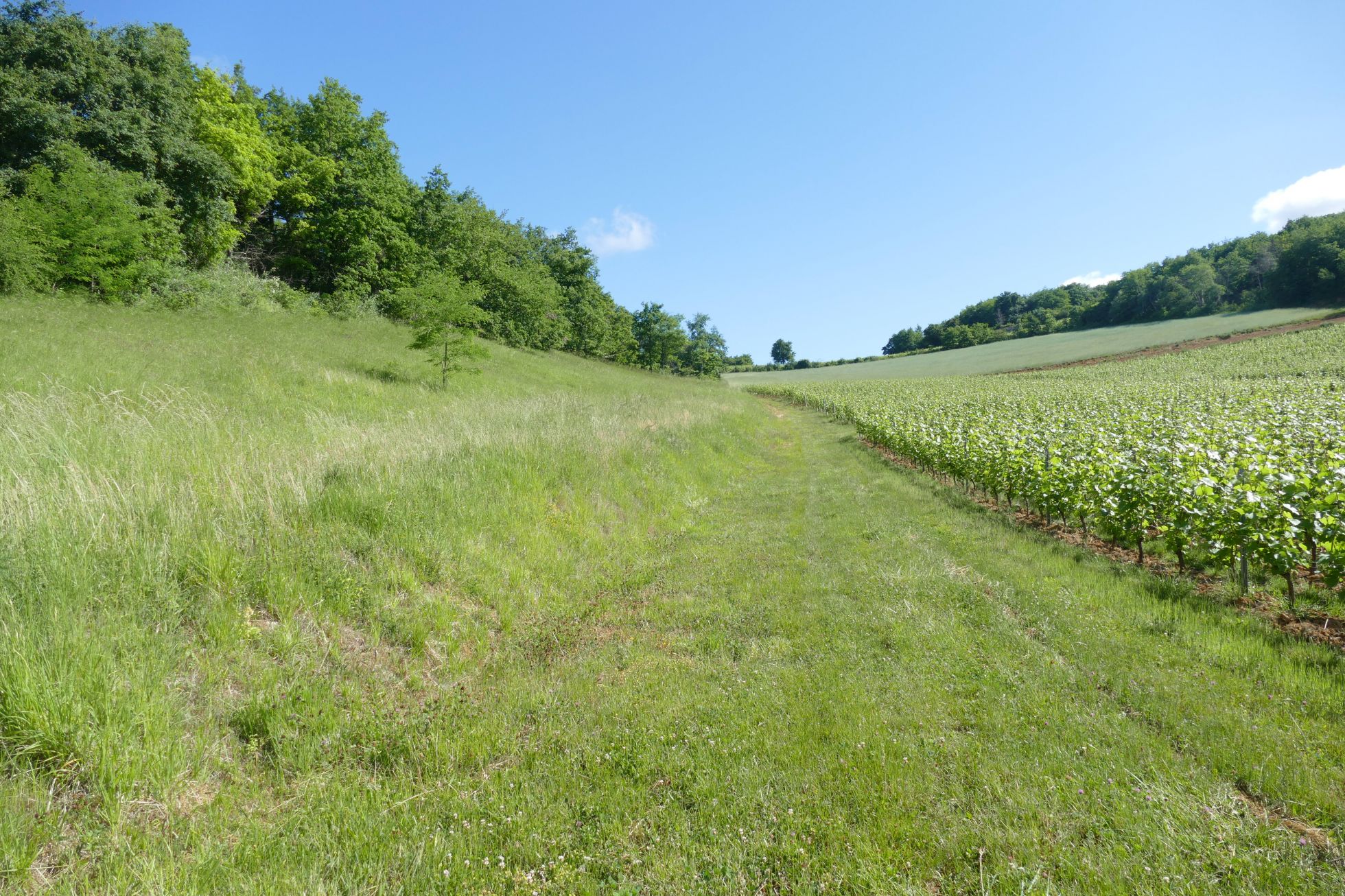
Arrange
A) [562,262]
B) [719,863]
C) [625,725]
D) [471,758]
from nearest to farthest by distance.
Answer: [719,863] < [471,758] < [625,725] < [562,262]

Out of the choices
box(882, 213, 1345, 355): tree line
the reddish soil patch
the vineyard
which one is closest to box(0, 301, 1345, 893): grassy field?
the vineyard

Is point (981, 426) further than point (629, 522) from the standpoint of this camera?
Yes

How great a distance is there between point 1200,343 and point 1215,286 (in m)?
47.2

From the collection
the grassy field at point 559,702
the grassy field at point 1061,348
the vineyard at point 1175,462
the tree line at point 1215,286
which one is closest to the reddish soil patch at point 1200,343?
the grassy field at point 1061,348

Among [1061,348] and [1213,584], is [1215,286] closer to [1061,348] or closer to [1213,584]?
[1061,348]

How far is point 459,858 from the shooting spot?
2.89 metres

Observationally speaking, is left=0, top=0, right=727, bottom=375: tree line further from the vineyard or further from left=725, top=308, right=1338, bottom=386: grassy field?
left=725, top=308, right=1338, bottom=386: grassy field

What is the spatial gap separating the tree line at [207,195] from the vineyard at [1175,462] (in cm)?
1902

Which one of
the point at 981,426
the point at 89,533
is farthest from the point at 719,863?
the point at 981,426

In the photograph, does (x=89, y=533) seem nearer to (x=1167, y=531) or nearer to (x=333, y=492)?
(x=333, y=492)

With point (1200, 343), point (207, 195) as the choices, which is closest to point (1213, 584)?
point (207, 195)

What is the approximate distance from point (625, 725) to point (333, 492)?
4.43 meters

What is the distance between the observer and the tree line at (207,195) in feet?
72.3

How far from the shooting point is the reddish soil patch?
180 feet
